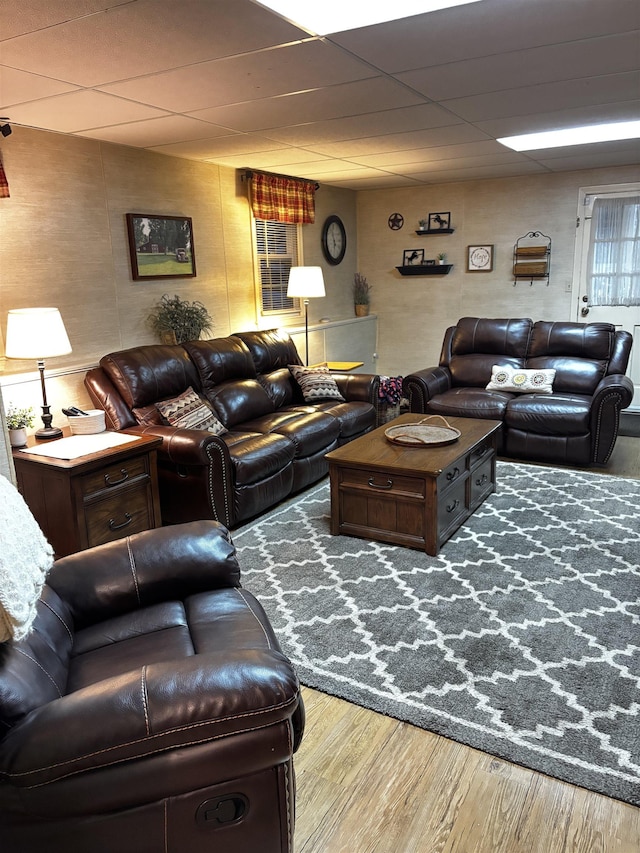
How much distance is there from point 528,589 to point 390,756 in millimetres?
1248

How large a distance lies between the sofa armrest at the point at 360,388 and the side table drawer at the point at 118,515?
2.18m

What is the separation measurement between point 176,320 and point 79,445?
159cm

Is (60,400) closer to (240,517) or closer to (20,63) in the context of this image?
(240,517)

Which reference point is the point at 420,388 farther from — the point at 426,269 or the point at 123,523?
the point at 123,523

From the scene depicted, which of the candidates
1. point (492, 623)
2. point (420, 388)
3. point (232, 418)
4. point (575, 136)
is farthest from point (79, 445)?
point (575, 136)

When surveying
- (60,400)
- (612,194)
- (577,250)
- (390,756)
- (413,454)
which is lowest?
(390,756)

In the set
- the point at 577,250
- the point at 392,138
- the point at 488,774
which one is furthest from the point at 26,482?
the point at 577,250

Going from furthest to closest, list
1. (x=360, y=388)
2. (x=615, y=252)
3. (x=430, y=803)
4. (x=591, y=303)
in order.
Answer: (x=591, y=303) → (x=615, y=252) → (x=360, y=388) → (x=430, y=803)

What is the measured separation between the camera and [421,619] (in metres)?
2.71

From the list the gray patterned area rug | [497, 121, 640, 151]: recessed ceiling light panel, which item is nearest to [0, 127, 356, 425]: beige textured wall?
the gray patterned area rug

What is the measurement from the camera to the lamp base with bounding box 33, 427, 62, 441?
11.1ft

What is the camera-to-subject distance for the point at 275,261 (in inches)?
231

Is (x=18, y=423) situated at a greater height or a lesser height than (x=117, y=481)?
greater

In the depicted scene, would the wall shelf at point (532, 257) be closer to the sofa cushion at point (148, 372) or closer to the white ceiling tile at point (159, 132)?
the white ceiling tile at point (159, 132)
